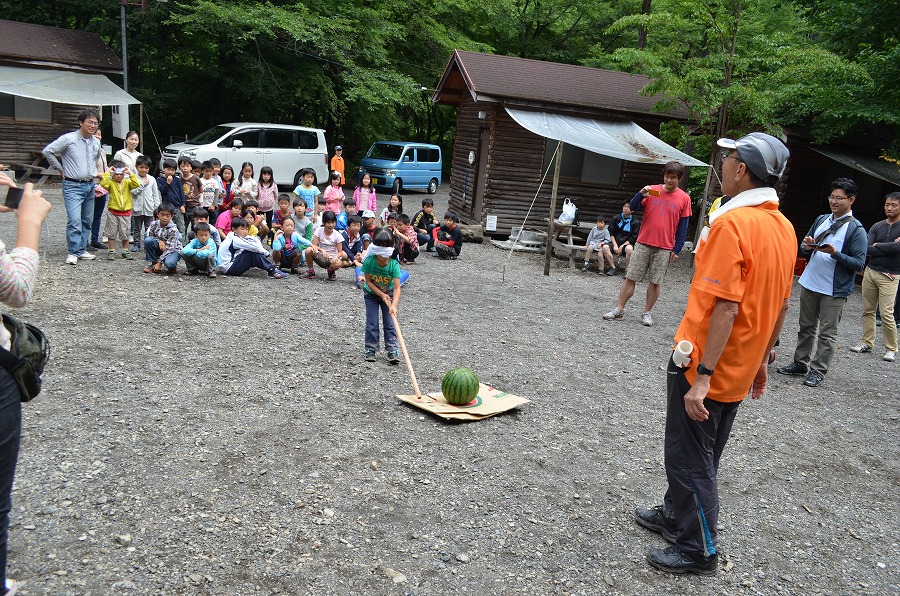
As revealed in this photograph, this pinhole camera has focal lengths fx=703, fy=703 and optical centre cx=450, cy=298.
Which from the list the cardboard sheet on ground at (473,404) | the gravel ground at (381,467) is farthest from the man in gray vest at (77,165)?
the cardboard sheet on ground at (473,404)

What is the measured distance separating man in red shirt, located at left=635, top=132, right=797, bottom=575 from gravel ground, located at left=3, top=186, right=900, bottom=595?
426 mm

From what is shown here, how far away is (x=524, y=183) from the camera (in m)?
15.7

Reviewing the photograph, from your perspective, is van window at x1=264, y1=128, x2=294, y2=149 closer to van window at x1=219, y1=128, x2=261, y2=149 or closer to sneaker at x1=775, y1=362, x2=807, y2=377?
van window at x1=219, y1=128, x2=261, y2=149

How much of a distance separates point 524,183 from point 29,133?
12.6 m

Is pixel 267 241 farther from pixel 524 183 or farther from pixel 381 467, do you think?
pixel 524 183

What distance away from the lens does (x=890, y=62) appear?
42.0 feet

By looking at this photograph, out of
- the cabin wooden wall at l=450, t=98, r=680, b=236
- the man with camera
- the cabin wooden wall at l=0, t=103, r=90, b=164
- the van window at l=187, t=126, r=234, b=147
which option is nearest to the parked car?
the van window at l=187, t=126, r=234, b=147

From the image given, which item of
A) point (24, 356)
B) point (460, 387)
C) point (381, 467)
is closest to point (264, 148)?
point (460, 387)

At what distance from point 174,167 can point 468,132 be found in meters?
8.82

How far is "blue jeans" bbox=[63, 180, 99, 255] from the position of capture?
8578mm

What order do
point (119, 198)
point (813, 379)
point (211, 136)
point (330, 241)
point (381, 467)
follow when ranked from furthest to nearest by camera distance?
point (211, 136)
point (330, 241)
point (119, 198)
point (813, 379)
point (381, 467)

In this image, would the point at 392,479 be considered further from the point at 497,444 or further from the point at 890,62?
the point at 890,62

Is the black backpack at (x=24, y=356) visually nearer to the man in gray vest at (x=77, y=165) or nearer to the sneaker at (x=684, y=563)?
the sneaker at (x=684, y=563)

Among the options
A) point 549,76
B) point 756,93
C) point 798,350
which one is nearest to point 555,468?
point 798,350
